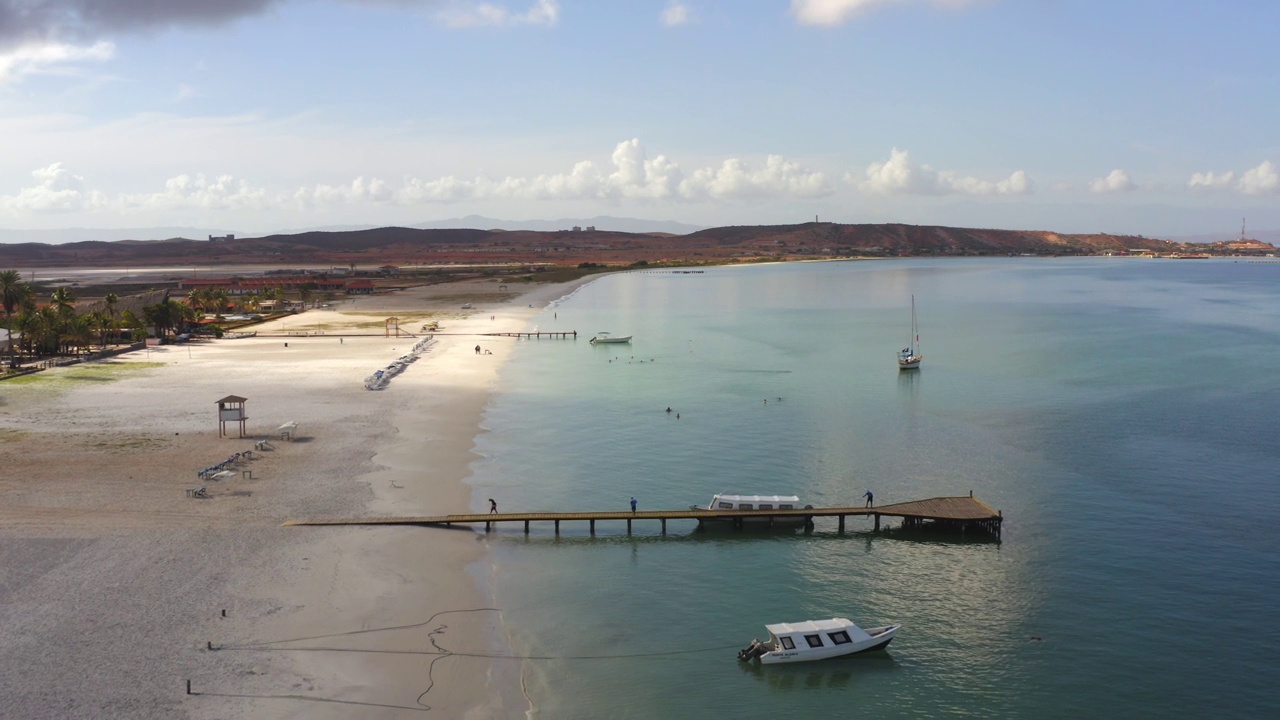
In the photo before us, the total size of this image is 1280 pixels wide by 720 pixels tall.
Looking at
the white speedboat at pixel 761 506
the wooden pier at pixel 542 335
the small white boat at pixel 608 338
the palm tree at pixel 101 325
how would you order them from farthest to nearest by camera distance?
the wooden pier at pixel 542 335 < the small white boat at pixel 608 338 < the palm tree at pixel 101 325 < the white speedboat at pixel 761 506

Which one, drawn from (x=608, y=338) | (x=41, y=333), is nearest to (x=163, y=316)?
(x=41, y=333)

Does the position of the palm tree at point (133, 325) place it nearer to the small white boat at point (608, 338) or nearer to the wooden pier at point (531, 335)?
the wooden pier at point (531, 335)

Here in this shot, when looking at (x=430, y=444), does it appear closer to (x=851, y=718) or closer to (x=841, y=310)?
(x=851, y=718)

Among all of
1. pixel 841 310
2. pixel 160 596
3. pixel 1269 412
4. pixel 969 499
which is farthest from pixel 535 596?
pixel 841 310

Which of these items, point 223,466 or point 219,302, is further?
point 219,302

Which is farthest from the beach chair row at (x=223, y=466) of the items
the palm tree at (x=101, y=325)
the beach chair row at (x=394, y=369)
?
the palm tree at (x=101, y=325)

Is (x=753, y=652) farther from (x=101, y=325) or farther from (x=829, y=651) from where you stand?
(x=101, y=325)
